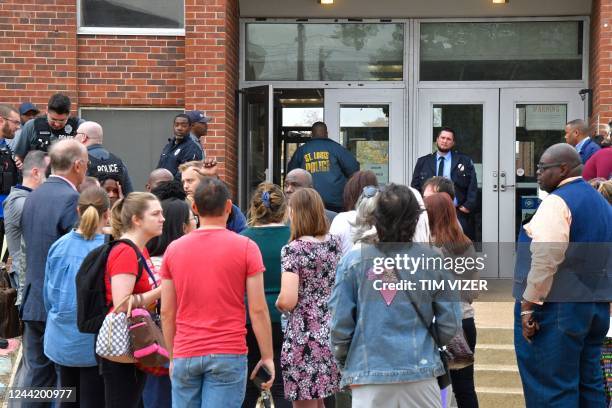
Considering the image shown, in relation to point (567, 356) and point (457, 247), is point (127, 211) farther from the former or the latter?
point (567, 356)

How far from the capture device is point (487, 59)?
12.9 meters

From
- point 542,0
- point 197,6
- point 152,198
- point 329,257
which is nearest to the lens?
point 152,198

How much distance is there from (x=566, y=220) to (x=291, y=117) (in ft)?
24.8

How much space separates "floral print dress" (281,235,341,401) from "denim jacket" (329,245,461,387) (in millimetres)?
1443

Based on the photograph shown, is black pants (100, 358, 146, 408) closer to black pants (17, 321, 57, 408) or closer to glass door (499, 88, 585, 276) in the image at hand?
black pants (17, 321, 57, 408)

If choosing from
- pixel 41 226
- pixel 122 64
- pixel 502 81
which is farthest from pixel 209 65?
pixel 41 226

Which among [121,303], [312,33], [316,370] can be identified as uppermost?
[312,33]

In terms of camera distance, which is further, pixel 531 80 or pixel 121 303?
pixel 531 80

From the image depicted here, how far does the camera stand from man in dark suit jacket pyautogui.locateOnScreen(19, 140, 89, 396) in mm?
6602

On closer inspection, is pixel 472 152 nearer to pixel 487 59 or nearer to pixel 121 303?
pixel 487 59

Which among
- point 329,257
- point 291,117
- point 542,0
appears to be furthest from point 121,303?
point 542,0

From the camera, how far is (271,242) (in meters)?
6.32

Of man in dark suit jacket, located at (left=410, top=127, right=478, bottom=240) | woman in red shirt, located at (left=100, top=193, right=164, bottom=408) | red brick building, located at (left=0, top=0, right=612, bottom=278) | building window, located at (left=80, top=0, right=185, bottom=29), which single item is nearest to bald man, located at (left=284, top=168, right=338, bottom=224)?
woman in red shirt, located at (left=100, top=193, right=164, bottom=408)
